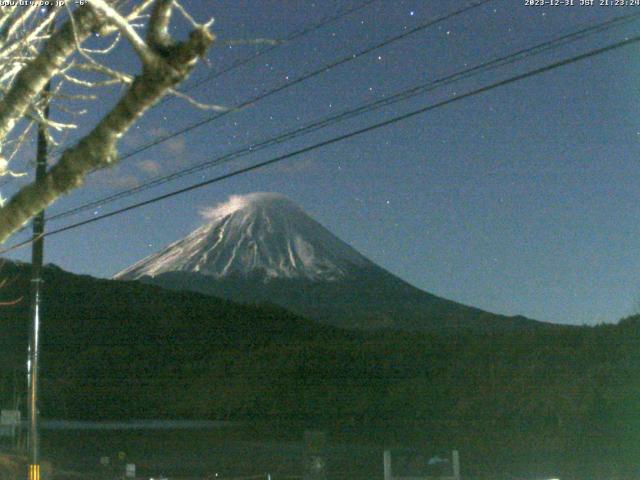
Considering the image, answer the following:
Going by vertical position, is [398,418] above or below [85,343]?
below

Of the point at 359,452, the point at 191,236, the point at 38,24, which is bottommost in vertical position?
the point at 359,452

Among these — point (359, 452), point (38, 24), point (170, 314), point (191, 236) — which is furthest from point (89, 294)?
point (38, 24)

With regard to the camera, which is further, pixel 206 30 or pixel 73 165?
pixel 73 165

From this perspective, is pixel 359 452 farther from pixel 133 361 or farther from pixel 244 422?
pixel 133 361

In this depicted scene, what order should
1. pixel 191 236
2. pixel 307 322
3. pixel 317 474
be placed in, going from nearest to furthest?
pixel 317 474 → pixel 307 322 → pixel 191 236

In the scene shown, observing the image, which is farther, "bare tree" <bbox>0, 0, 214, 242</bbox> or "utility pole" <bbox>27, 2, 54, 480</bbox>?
"utility pole" <bbox>27, 2, 54, 480</bbox>

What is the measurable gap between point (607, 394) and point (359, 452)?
46.6 ft

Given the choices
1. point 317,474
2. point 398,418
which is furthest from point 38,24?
point 398,418

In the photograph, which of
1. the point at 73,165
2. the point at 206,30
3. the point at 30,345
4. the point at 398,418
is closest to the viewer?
the point at 206,30

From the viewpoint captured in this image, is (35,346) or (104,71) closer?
(104,71)

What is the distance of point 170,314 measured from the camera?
9594 centimetres

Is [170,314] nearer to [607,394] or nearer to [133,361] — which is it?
[133,361]

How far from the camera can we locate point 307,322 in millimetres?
104125

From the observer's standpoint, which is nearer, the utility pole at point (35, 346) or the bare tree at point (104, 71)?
the bare tree at point (104, 71)
